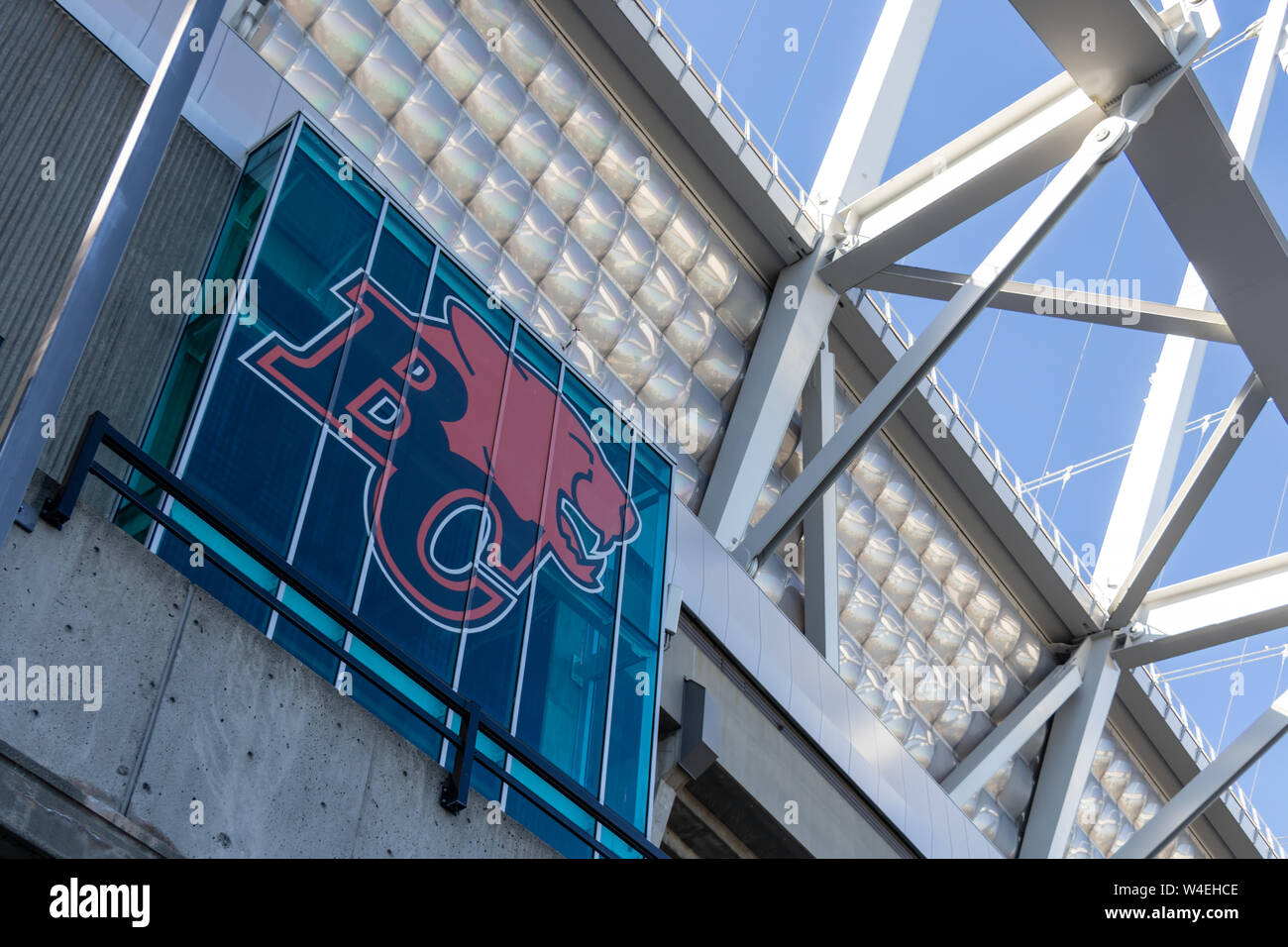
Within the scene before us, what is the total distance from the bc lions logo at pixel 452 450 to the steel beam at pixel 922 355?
5838 mm

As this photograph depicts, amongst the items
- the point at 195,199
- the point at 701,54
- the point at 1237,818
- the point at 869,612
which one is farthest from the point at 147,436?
the point at 1237,818

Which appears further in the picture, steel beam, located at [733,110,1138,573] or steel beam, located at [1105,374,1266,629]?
steel beam, located at [1105,374,1266,629]

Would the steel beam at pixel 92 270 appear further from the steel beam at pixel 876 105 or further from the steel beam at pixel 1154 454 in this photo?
the steel beam at pixel 1154 454

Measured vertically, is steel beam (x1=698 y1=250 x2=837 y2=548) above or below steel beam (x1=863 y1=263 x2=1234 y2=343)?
below

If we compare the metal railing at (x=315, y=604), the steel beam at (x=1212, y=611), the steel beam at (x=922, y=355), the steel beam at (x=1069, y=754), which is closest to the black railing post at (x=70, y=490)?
the metal railing at (x=315, y=604)

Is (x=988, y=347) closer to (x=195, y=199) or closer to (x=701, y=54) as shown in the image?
(x=701, y=54)

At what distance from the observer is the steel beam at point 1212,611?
2255cm

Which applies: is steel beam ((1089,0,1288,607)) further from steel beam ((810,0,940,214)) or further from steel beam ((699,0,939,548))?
steel beam ((699,0,939,548))

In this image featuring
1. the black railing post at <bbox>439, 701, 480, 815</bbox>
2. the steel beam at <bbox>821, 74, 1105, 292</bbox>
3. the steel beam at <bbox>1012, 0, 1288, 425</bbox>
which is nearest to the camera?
the black railing post at <bbox>439, 701, 480, 815</bbox>

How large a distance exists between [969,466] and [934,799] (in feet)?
20.9

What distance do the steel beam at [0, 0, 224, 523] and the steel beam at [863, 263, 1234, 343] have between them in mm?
14086

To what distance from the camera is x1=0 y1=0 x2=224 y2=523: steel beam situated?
5191mm

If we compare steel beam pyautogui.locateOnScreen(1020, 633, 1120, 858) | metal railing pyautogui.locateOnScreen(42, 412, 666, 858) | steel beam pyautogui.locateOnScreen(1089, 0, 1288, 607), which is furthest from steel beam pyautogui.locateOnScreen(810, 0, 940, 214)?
metal railing pyautogui.locateOnScreen(42, 412, 666, 858)

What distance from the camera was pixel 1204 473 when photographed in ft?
70.3
